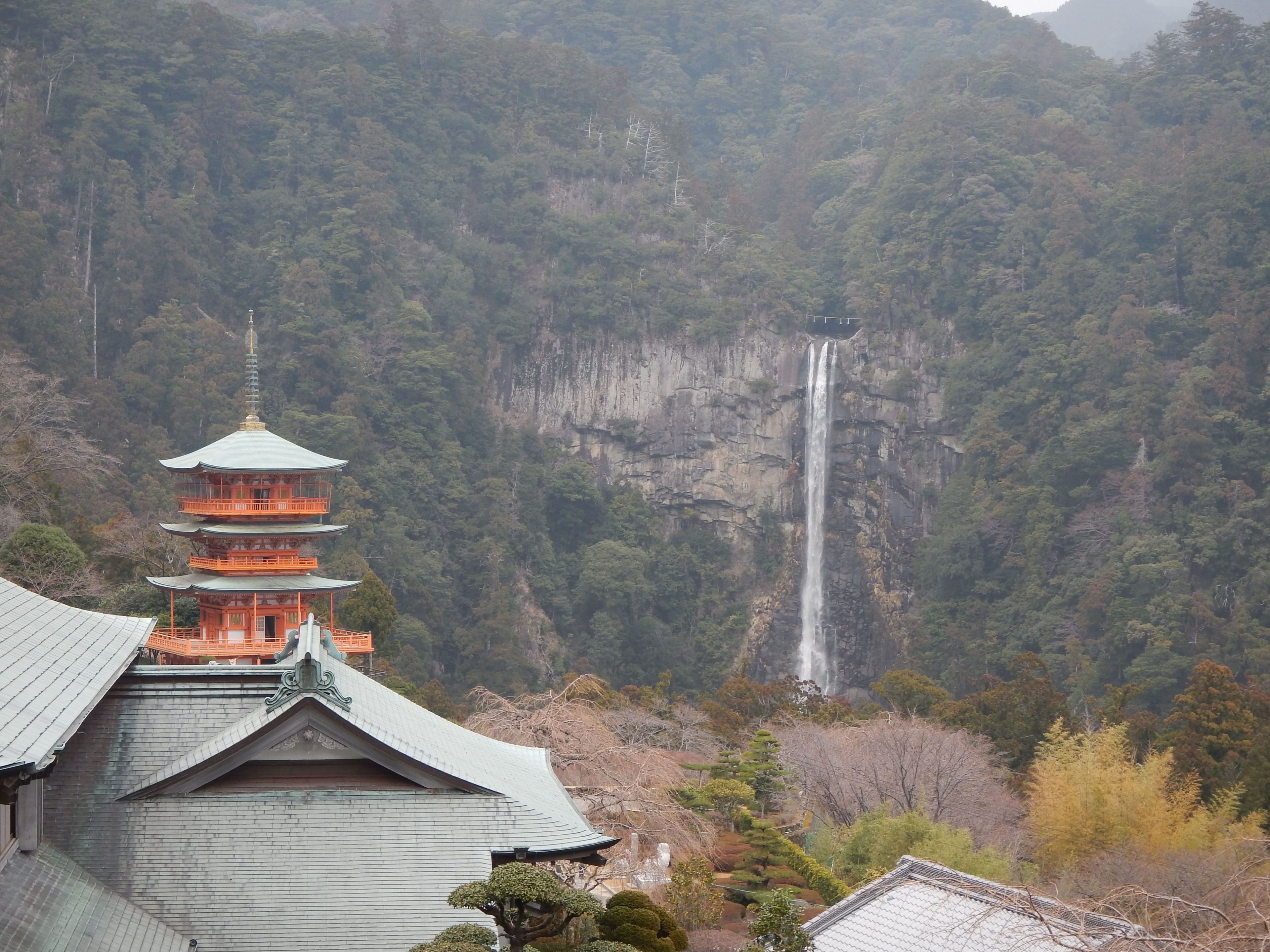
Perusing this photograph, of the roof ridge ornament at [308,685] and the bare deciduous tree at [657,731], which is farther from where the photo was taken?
the bare deciduous tree at [657,731]

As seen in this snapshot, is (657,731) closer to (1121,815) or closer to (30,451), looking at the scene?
(1121,815)

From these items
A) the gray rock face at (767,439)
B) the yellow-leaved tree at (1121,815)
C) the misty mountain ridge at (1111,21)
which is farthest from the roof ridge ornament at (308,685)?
the misty mountain ridge at (1111,21)

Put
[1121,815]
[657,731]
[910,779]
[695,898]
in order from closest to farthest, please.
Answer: [695,898]
[1121,815]
[910,779]
[657,731]

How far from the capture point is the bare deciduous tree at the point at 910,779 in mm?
27109

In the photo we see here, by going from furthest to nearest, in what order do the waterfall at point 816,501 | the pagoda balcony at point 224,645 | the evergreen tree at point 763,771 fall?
the waterfall at point 816,501 < the evergreen tree at point 763,771 < the pagoda balcony at point 224,645

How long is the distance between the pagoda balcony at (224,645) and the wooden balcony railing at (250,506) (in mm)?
2568

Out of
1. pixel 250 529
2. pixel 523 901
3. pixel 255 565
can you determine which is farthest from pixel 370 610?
pixel 523 901

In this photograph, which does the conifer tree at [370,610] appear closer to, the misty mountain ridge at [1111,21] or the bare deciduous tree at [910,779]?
the bare deciduous tree at [910,779]

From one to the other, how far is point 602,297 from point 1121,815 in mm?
43064

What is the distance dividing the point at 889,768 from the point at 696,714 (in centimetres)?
942

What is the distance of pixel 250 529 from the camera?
97.5 feet

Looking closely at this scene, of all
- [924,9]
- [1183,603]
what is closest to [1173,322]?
[1183,603]

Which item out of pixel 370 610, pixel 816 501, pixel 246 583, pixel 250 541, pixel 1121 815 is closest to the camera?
pixel 1121 815

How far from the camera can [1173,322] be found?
5628 centimetres
